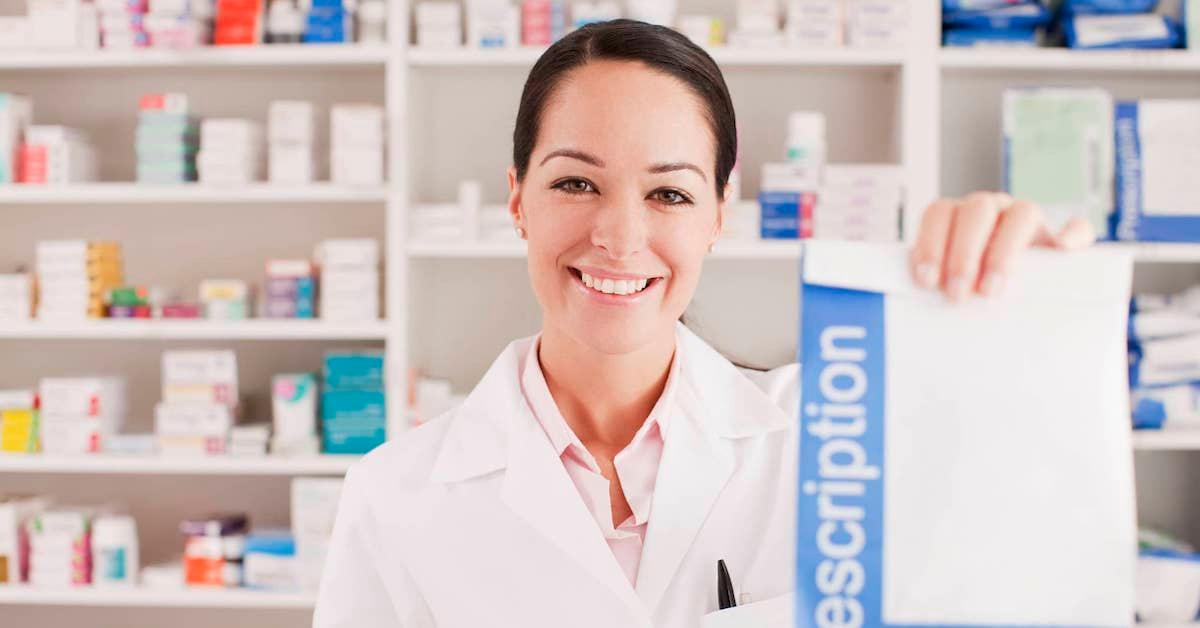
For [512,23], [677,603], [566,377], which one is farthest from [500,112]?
[677,603]

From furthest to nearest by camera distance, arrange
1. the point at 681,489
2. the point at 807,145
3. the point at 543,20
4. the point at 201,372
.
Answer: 1. the point at 201,372
2. the point at 543,20
3. the point at 807,145
4. the point at 681,489

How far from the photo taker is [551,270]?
1.22 m

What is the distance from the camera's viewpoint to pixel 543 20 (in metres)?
2.94

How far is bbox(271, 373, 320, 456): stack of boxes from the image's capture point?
9.86 ft

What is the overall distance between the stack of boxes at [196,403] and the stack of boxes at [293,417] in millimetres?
136

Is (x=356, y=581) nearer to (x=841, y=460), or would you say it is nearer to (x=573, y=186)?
(x=573, y=186)

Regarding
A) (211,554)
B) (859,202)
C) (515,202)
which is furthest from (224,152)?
(515,202)

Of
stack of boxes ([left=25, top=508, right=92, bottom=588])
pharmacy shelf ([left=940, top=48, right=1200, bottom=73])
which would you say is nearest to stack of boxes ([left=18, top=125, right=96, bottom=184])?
stack of boxes ([left=25, top=508, right=92, bottom=588])

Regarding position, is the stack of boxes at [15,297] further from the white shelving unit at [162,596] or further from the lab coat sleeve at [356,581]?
the lab coat sleeve at [356,581]

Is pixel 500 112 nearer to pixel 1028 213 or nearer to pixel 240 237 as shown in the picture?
pixel 240 237

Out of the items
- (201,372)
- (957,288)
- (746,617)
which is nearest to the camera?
(957,288)

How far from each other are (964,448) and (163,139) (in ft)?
9.10

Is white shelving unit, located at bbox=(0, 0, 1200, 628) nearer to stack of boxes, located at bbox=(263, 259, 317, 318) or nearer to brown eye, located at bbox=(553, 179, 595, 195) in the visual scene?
stack of boxes, located at bbox=(263, 259, 317, 318)

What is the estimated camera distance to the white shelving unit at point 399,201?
2.94 meters
